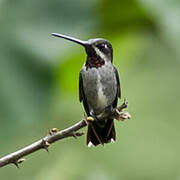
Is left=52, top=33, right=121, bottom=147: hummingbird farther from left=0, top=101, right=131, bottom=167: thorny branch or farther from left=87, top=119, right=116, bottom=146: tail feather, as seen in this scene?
left=0, top=101, right=131, bottom=167: thorny branch

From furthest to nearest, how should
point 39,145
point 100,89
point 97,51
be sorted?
point 100,89 < point 97,51 < point 39,145

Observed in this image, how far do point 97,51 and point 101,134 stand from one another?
0.53m

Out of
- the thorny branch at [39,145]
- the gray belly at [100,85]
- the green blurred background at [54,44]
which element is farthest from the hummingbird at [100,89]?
the thorny branch at [39,145]

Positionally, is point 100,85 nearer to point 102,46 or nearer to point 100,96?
point 100,96

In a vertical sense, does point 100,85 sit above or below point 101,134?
above

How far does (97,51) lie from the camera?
3.54 m

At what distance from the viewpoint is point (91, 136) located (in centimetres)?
369

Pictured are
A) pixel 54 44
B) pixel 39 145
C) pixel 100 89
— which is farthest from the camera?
pixel 54 44

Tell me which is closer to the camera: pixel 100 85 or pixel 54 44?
pixel 100 85

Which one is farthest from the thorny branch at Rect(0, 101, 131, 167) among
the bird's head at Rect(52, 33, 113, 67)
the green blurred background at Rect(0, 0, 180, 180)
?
the green blurred background at Rect(0, 0, 180, 180)

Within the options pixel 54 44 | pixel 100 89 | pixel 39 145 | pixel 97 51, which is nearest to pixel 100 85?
pixel 100 89

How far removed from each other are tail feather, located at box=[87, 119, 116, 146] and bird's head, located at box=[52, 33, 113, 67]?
379 millimetres

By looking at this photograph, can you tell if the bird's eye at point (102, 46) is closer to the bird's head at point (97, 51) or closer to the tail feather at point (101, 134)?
the bird's head at point (97, 51)

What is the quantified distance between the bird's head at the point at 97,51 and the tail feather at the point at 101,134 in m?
0.38
